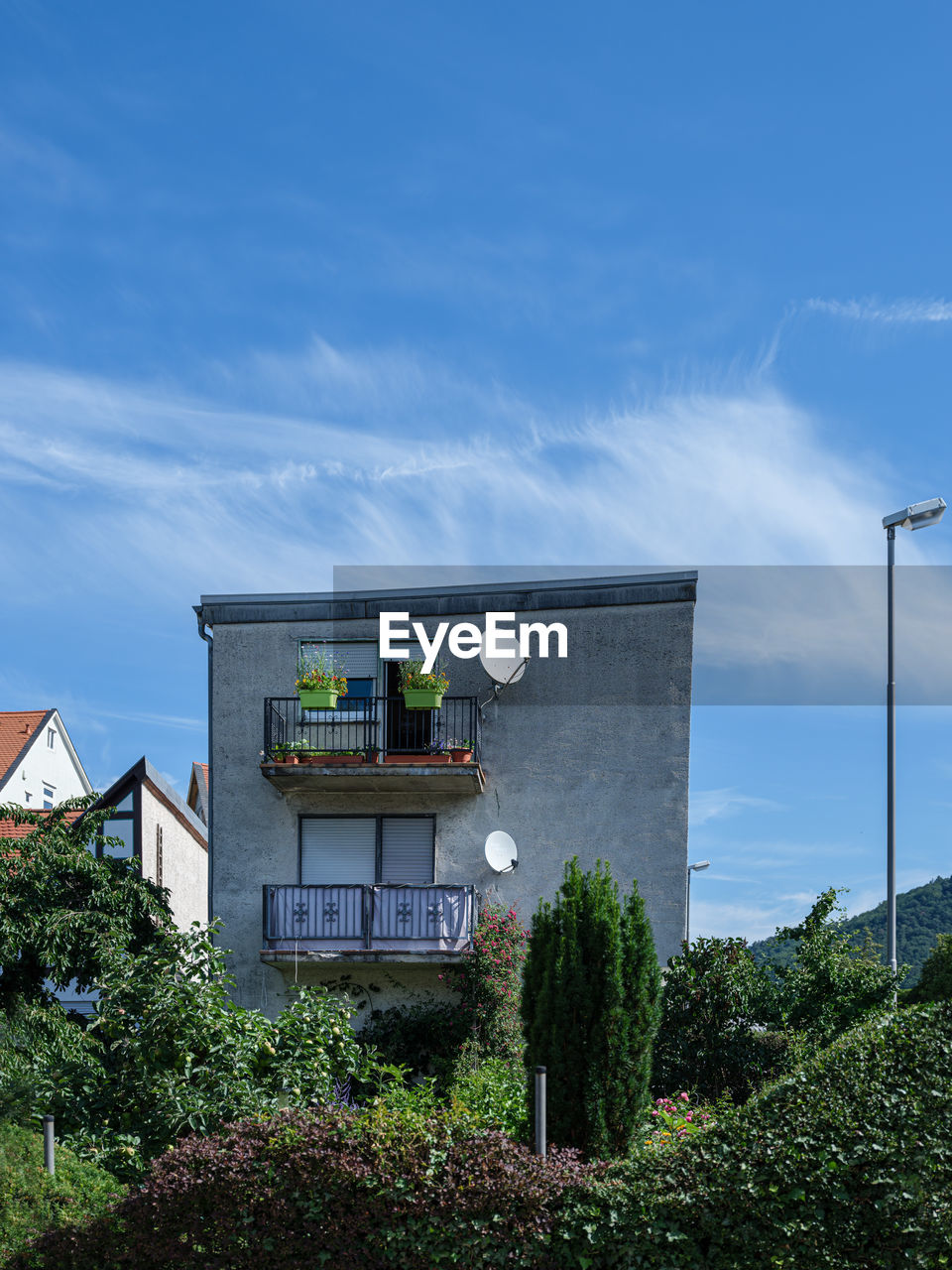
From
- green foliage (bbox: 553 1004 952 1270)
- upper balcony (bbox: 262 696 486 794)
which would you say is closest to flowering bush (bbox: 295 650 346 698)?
upper balcony (bbox: 262 696 486 794)

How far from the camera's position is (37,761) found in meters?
36.0

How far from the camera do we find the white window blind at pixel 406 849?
18.8 meters

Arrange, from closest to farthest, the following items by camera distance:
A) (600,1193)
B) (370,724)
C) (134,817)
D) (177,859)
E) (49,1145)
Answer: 1. (600,1193)
2. (49,1145)
3. (370,724)
4. (134,817)
5. (177,859)

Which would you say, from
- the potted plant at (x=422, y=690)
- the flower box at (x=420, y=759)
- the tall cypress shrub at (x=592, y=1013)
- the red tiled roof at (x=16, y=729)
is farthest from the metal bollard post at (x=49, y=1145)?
the red tiled roof at (x=16, y=729)

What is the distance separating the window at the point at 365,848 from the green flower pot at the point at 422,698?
1914 mm

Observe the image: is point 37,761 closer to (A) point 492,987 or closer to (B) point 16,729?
(B) point 16,729

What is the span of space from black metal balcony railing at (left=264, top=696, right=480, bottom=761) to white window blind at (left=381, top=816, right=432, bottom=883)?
1.23 metres

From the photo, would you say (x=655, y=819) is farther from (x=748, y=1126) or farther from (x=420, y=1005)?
(x=748, y=1126)

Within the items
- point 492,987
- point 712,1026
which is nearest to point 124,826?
point 492,987

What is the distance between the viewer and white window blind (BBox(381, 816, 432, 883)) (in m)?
18.8

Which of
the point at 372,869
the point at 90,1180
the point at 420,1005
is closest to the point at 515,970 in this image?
the point at 420,1005

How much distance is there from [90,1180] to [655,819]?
9.84 m

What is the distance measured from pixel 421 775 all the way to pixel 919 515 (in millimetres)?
8004

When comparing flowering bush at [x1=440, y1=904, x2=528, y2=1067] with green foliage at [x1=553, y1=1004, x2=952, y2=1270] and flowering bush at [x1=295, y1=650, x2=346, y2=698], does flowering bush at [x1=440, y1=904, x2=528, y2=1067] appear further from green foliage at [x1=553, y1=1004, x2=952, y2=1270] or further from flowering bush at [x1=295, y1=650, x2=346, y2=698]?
green foliage at [x1=553, y1=1004, x2=952, y2=1270]
